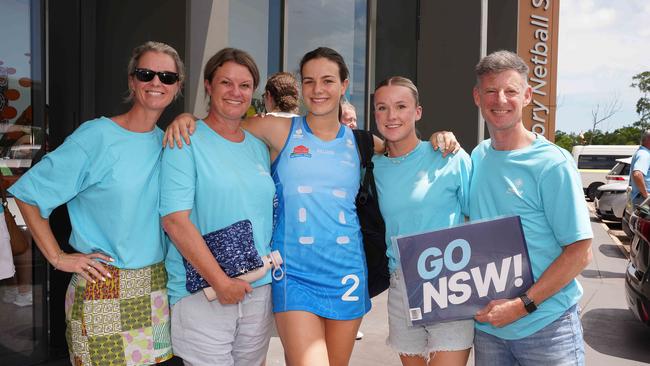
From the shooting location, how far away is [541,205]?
2.17 m

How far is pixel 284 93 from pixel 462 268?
2.39 m

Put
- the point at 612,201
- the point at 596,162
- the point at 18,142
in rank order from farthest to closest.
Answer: the point at 596,162 < the point at 612,201 < the point at 18,142

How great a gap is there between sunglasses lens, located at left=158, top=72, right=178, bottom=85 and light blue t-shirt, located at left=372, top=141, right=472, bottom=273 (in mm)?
A: 1144

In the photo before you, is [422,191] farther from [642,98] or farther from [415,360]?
[642,98]

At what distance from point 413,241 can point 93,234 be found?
144 centimetres

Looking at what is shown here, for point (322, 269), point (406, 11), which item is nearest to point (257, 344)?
point (322, 269)

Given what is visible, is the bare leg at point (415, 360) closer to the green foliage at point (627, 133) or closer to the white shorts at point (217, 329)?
the white shorts at point (217, 329)

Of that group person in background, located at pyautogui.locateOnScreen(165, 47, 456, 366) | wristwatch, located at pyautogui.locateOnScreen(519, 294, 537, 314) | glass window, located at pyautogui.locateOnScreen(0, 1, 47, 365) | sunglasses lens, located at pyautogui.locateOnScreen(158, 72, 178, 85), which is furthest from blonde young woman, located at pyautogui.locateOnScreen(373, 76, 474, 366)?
glass window, located at pyautogui.locateOnScreen(0, 1, 47, 365)

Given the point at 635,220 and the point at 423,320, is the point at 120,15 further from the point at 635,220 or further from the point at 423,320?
the point at 635,220

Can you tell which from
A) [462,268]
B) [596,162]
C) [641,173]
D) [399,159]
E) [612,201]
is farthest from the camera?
[596,162]

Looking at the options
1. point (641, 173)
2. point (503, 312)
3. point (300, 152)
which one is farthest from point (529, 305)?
point (641, 173)

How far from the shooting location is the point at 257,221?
2359 millimetres

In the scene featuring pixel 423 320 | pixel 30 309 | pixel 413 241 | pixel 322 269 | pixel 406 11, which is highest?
pixel 406 11

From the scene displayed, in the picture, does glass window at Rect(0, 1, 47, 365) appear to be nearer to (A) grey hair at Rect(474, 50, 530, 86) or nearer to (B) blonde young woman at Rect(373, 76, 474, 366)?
(B) blonde young woman at Rect(373, 76, 474, 366)
